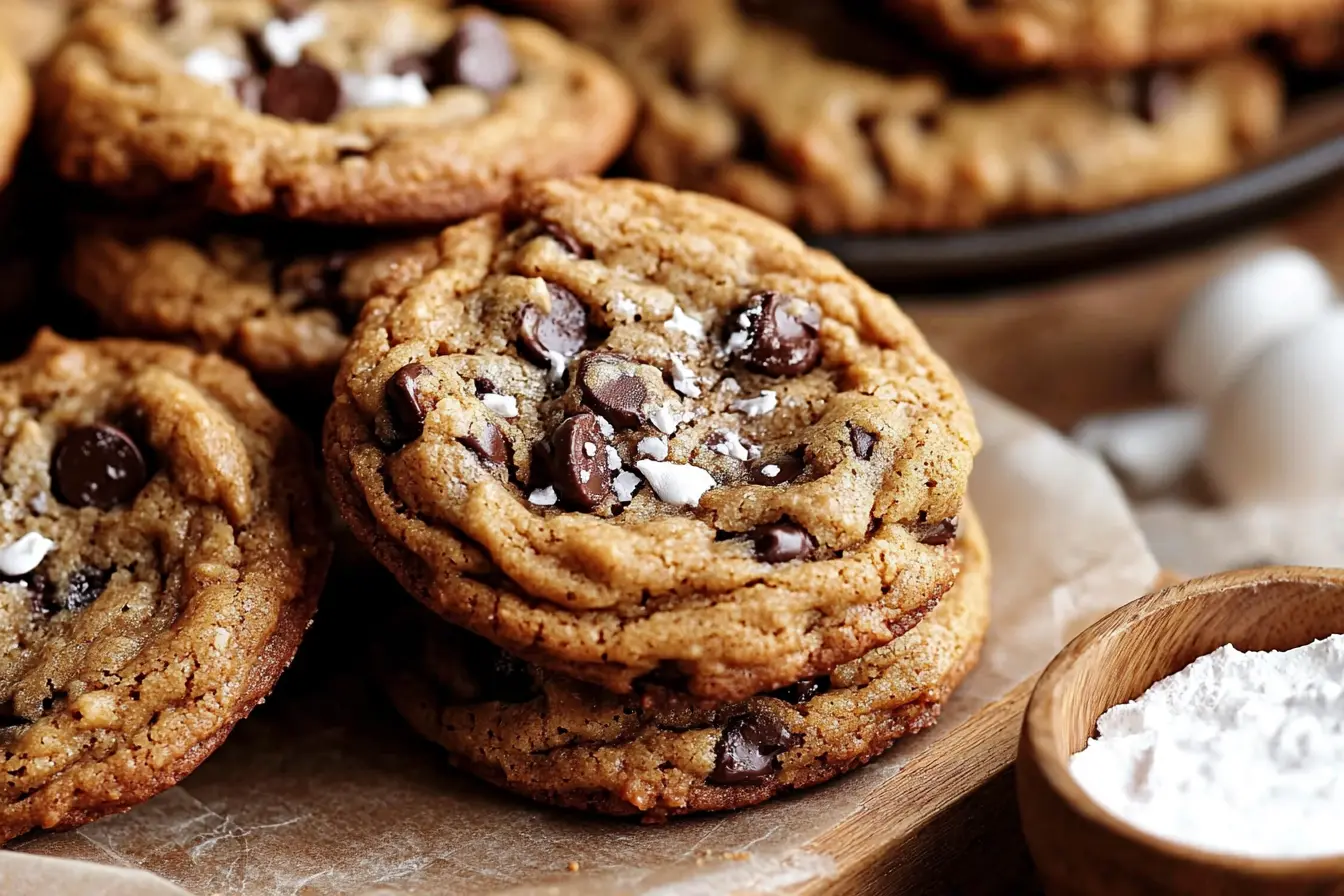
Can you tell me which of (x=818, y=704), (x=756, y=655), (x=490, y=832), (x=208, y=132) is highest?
(x=208, y=132)

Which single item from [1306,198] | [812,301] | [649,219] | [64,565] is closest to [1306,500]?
[1306,198]

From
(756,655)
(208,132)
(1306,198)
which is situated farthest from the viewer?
(1306,198)

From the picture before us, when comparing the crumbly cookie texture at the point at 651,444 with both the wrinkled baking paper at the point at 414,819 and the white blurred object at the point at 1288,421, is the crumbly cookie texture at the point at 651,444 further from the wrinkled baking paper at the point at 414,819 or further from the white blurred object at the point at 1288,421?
the white blurred object at the point at 1288,421

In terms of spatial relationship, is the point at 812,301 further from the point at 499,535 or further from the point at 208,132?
the point at 208,132

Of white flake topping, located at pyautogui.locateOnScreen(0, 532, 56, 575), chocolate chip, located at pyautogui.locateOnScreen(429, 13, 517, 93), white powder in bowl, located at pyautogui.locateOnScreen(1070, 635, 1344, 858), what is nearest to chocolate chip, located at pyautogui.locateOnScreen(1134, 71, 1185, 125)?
chocolate chip, located at pyautogui.locateOnScreen(429, 13, 517, 93)

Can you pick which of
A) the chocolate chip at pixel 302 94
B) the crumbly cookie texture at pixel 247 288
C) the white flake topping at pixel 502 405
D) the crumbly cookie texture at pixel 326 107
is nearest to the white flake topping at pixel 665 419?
the white flake topping at pixel 502 405

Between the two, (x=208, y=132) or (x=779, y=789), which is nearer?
(x=779, y=789)
